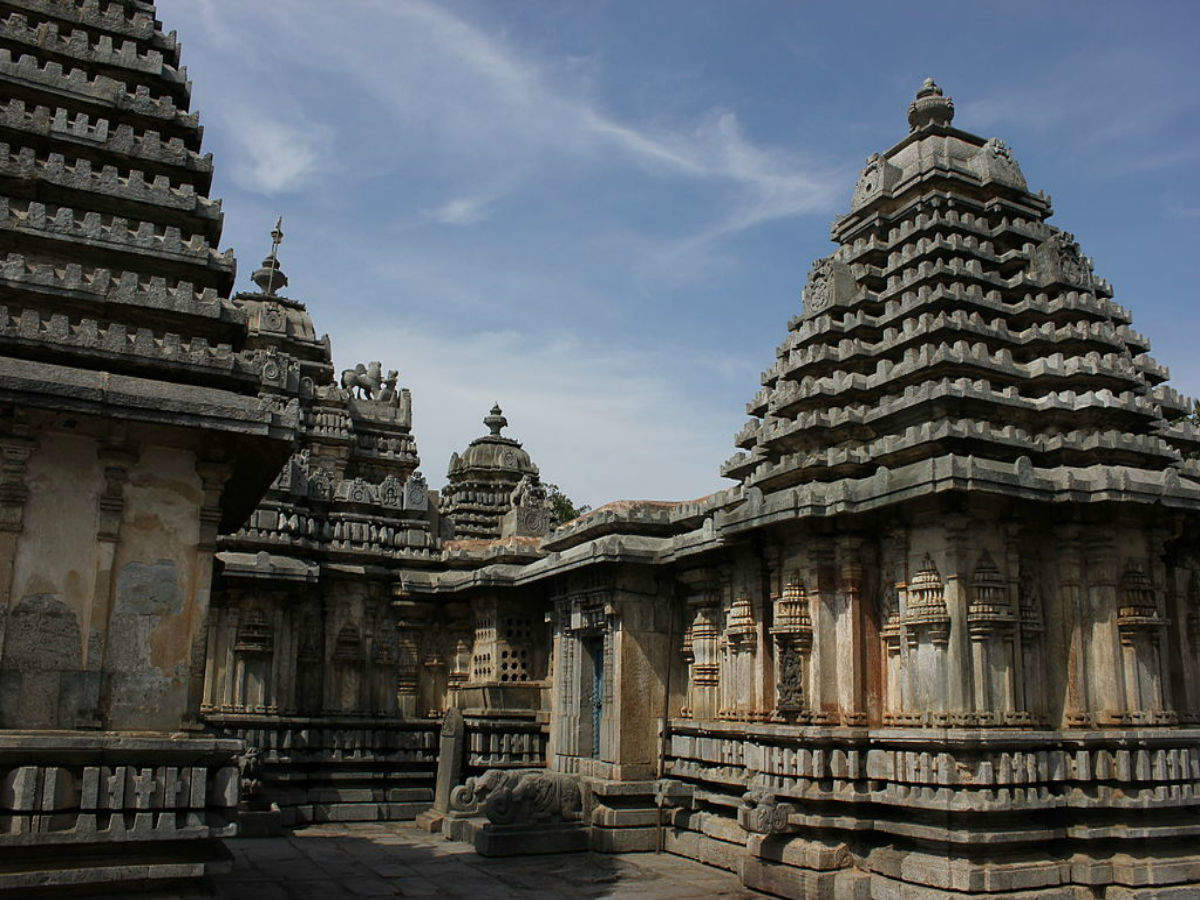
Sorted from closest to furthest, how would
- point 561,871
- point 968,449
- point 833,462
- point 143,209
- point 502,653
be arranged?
point 143,209
point 968,449
point 833,462
point 561,871
point 502,653

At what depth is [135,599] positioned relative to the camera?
9930 millimetres

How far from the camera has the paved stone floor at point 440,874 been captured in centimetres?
1331

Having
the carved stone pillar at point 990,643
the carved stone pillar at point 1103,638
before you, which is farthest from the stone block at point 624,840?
the carved stone pillar at point 1103,638

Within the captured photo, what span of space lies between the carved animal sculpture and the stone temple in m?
10.3

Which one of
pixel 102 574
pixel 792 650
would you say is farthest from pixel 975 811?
pixel 102 574

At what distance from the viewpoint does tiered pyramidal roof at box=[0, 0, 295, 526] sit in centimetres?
991

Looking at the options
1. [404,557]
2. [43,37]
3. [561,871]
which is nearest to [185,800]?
[561,871]

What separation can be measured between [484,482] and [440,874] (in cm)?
1878

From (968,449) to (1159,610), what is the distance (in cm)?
321

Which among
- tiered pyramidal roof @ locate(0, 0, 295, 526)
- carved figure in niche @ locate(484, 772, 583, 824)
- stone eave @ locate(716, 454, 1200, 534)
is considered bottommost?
carved figure in niche @ locate(484, 772, 583, 824)

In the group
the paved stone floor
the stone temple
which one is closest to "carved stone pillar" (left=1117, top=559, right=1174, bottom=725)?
the stone temple

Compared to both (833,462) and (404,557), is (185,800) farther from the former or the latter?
(404,557)

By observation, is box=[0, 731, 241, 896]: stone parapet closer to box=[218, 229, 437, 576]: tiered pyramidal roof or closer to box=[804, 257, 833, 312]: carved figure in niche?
box=[218, 229, 437, 576]: tiered pyramidal roof

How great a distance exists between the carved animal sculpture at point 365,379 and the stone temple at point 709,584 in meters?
10.3
